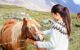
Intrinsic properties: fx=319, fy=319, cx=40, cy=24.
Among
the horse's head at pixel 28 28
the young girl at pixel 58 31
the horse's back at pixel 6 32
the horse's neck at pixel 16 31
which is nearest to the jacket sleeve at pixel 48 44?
the young girl at pixel 58 31

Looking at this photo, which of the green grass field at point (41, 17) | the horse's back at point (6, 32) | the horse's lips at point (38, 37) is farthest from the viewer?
the horse's lips at point (38, 37)

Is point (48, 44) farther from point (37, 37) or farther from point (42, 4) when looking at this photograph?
point (42, 4)

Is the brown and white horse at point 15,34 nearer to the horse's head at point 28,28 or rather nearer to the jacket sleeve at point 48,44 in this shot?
the horse's head at point 28,28

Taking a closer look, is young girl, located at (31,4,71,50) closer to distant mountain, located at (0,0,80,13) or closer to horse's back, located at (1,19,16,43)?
distant mountain, located at (0,0,80,13)

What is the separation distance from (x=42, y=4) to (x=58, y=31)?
39 cm

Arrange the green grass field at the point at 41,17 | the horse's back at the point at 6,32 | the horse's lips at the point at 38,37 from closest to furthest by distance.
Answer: the horse's back at the point at 6,32 → the green grass field at the point at 41,17 → the horse's lips at the point at 38,37

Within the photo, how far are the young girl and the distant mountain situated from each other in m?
0.07

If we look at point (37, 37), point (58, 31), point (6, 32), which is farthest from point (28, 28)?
point (58, 31)

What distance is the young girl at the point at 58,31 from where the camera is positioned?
386 cm

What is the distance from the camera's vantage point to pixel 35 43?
3.80m

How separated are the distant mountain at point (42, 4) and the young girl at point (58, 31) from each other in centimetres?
7

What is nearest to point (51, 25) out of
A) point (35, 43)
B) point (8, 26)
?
point (35, 43)

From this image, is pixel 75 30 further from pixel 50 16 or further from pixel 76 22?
pixel 50 16

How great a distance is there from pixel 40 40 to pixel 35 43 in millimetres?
71
